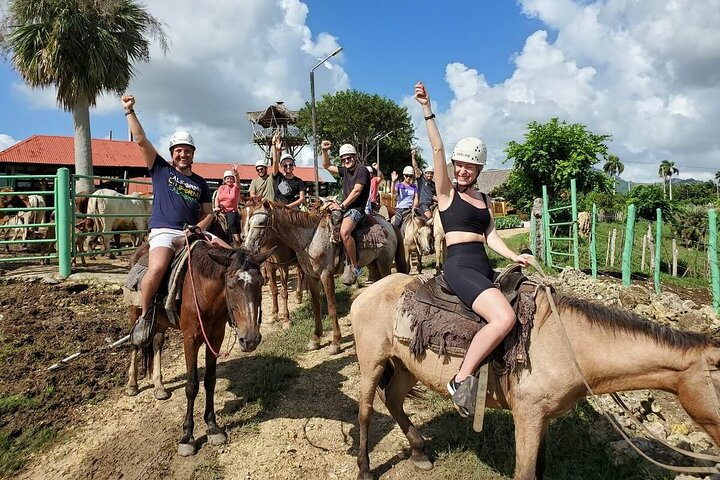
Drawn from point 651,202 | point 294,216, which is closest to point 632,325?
point 294,216

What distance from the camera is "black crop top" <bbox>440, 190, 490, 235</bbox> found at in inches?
119

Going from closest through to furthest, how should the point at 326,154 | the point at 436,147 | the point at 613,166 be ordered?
the point at 436,147, the point at 326,154, the point at 613,166

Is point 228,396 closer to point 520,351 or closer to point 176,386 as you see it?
point 176,386

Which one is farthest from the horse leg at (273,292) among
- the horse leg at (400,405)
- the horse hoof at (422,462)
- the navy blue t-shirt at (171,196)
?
the horse hoof at (422,462)

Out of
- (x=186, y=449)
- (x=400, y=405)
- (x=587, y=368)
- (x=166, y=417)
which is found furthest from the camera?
(x=166, y=417)

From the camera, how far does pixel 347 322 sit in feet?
24.6

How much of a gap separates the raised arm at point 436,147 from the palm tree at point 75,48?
1372 cm

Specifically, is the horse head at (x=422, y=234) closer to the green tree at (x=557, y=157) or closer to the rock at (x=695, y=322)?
the rock at (x=695, y=322)

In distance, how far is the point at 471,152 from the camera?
300cm

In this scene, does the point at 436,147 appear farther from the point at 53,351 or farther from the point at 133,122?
the point at 53,351

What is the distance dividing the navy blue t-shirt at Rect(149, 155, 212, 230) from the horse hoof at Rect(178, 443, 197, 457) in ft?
6.98

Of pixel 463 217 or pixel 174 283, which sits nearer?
pixel 463 217

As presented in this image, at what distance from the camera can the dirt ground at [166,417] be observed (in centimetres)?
373

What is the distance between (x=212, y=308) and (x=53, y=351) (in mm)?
3477
